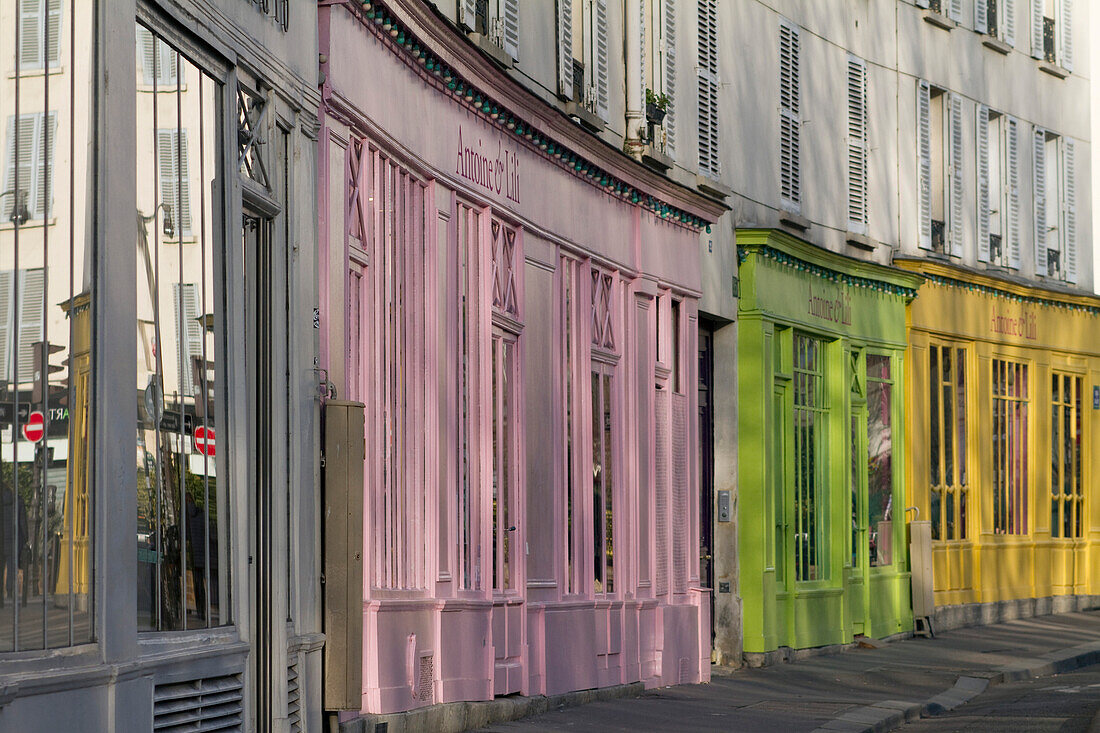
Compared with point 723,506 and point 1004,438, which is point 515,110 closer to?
point 723,506

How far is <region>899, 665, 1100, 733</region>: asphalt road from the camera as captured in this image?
1254cm

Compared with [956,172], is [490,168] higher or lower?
lower

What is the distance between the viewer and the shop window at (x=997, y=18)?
997 inches

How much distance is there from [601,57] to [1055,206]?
13478 mm

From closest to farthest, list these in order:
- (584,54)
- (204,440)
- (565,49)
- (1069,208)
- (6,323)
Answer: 1. (6,323)
2. (204,440)
3. (565,49)
4. (584,54)
5. (1069,208)

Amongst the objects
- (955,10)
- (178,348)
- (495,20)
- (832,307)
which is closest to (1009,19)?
(955,10)

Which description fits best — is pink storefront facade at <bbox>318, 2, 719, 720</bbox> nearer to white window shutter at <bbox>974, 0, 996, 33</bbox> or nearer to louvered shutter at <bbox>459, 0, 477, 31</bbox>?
louvered shutter at <bbox>459, 0, 477, 31</bbox>

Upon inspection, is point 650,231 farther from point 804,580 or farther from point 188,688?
point 188,688

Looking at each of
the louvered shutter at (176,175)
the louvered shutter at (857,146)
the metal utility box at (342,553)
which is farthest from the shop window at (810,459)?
the louvered shutter at (176,175)

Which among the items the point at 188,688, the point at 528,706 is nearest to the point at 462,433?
the point at 528,706

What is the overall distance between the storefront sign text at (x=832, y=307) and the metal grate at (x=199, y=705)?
12.9 m

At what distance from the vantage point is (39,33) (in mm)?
6281

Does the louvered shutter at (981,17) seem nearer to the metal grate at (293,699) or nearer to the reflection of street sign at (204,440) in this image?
the metal grate at (293,699)

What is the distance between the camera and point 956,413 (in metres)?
24.1
